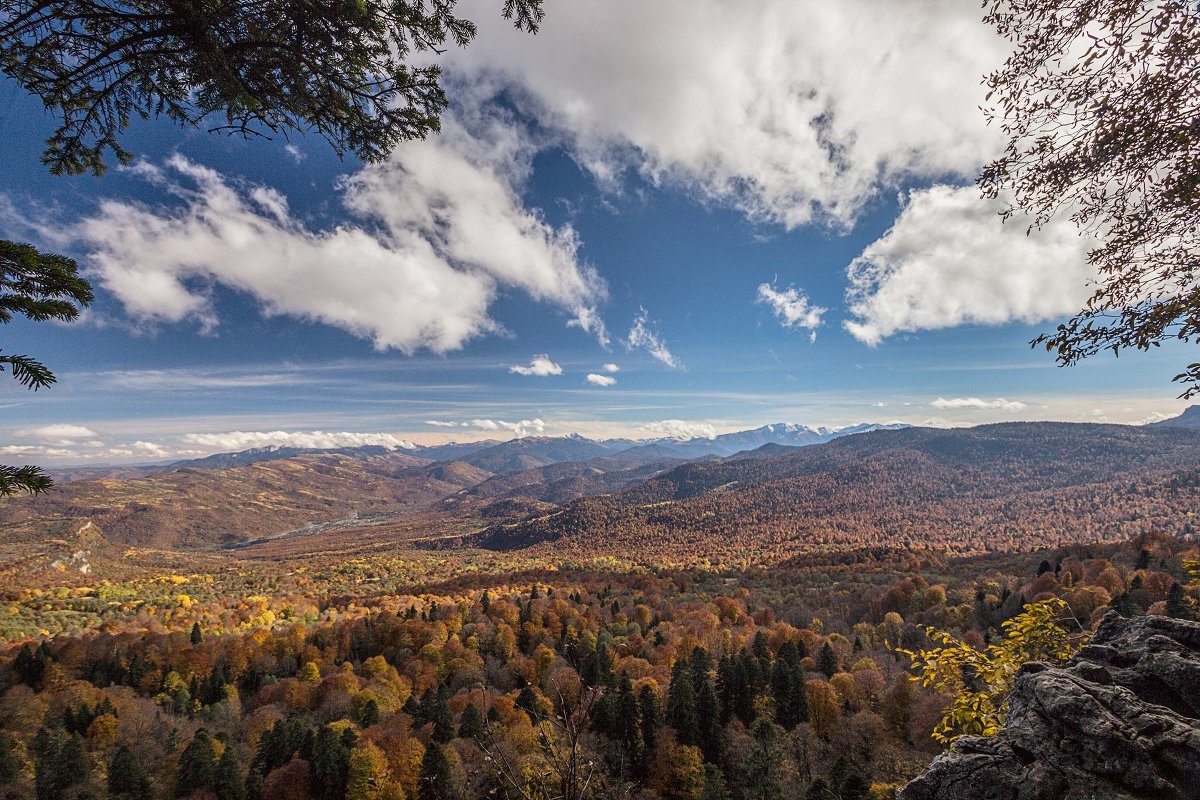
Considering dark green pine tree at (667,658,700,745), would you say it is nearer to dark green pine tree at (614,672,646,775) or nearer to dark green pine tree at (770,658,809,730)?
dark green pine tree at (614,672,646,775)

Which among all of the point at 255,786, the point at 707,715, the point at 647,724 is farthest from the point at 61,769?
the point at 707,715

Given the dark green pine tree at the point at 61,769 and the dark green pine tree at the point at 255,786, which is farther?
the dark green pine tree at the point at 255,786

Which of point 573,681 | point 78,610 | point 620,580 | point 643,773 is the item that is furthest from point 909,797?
point 78,610

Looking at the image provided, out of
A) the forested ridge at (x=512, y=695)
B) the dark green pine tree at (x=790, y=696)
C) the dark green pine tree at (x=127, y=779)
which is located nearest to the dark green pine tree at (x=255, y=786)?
the forested ridge at (x=512, y=695)

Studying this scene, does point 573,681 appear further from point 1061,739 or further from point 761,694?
point 1061,739

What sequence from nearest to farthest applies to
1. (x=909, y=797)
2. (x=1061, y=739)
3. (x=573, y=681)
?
(x=1061, y=739) < (x=909, y=797) < (x=573, y=681)

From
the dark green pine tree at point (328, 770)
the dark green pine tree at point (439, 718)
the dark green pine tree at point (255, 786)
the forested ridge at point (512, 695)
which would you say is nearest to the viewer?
the dark green pine tree at point (255, 786)

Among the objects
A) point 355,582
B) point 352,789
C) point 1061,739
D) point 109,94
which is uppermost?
point 109,94

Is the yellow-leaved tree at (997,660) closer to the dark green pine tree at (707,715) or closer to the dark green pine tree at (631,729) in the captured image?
the dark green pine tree at (631,729)
